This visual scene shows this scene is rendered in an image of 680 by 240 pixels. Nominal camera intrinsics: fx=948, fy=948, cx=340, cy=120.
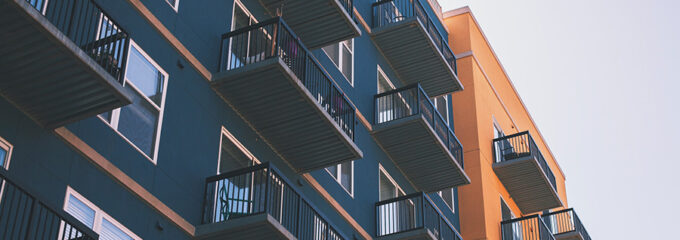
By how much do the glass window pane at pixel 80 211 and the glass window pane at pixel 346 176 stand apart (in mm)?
9078

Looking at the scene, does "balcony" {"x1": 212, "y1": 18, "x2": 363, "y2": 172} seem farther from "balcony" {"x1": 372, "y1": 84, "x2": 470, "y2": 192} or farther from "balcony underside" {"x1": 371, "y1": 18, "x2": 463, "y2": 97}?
"balcony underside" {"x1": 371, "y1": 18, "x2": 463, "y2": 97}

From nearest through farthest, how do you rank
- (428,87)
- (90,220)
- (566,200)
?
(90,220) < (428,87) < (566,200)

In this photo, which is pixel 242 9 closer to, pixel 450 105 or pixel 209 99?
pixel 209 99

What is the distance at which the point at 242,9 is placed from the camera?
67.5 ft

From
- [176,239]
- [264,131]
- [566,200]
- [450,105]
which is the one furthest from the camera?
[566,200]

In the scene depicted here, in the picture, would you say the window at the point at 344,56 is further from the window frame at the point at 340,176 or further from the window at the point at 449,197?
the window at the point at 449,197

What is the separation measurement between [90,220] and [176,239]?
2.11 meters

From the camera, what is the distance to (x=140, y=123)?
15.9 m

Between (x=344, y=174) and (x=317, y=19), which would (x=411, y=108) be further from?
(x=317, y=19)

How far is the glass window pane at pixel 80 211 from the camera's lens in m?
13.9

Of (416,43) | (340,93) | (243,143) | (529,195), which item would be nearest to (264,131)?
(243,143)

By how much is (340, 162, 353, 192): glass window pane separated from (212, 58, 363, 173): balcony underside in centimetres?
218

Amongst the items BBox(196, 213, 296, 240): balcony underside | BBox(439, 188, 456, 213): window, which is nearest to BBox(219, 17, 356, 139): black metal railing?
BBox(196, 213, 296, 240): balcony underside

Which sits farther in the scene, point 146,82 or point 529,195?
point 529,195
